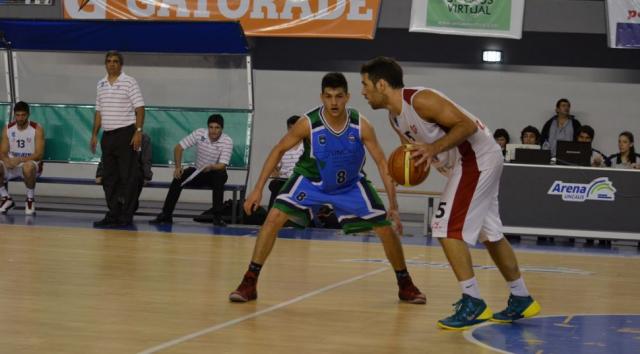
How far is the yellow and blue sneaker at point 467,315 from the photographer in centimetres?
563

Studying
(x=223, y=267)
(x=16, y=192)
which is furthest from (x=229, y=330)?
(x=16, y=192)

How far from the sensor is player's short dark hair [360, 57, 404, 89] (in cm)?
582

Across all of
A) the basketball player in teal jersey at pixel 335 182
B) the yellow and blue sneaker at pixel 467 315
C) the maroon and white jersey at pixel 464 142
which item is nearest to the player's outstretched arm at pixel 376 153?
the basketball player in teal jersey at pixel 335 182

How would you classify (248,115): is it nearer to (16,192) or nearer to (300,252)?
(300,252)

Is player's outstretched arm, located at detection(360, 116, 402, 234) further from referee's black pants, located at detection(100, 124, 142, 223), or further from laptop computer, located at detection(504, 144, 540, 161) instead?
laptop computer, located at detection(504, 144, 540, 161)

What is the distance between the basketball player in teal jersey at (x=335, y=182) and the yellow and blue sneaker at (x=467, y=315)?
1068 mm

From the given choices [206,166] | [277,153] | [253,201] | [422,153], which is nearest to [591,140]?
[206,166]

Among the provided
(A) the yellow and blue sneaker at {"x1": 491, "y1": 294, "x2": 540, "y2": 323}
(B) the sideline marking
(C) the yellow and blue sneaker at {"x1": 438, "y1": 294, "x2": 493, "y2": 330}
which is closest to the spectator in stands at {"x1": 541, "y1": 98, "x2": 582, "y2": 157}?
(B) the sideline marking

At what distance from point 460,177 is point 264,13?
10.2 meters

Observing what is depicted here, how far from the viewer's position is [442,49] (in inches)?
747

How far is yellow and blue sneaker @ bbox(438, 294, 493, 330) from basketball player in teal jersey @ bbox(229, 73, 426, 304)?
1068 millimetres

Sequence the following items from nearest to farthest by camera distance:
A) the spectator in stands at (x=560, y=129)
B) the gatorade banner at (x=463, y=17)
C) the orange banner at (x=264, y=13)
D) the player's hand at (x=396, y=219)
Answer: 1. the player's hand at (x=396, y=219)
2. the orange banner at (x=264, y=13)
3. the gatorade banner at (x=463, y=17)
4. the spectator in stands at (x=560, y=129)

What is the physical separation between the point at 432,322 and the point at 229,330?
126cm

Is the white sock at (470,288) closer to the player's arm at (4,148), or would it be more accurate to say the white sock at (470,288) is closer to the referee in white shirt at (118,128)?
the referee in white shirt at (118,128)
